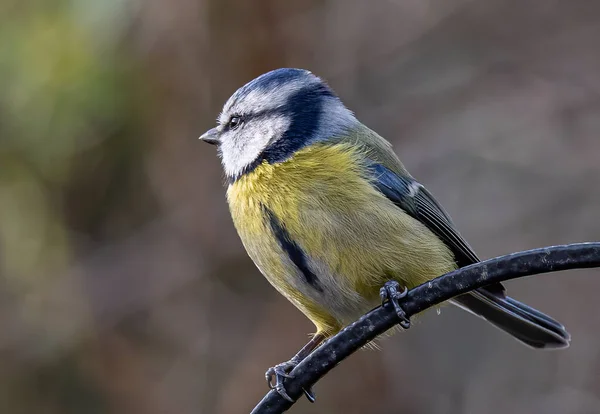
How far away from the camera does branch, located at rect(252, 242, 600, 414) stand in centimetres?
173

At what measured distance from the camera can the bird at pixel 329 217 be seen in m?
2.51

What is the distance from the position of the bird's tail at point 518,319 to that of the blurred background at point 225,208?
1.70m

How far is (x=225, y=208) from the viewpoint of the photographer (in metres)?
4.71

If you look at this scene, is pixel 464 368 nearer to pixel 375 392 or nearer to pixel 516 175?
pixel 375 392

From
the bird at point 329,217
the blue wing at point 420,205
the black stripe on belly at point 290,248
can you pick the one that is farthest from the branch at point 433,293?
the blue wing at point 420,205

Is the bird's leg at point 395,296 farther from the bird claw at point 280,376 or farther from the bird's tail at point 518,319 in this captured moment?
the bird's tail at point 518,319

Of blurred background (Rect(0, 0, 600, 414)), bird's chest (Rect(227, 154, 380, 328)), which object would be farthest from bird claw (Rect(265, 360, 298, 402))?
blurred background (Rect(0, 0, 600, 414))

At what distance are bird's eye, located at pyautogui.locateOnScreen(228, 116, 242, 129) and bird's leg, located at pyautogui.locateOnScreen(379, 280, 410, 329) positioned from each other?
0.90 metres

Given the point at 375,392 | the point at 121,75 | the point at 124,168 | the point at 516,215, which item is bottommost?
the point at 375,392

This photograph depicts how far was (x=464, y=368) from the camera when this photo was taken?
16.0 ft

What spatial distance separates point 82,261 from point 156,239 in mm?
416

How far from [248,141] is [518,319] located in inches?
42.5

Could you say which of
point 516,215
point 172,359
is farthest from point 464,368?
point 172,359

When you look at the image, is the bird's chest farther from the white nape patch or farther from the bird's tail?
the bird's tail
